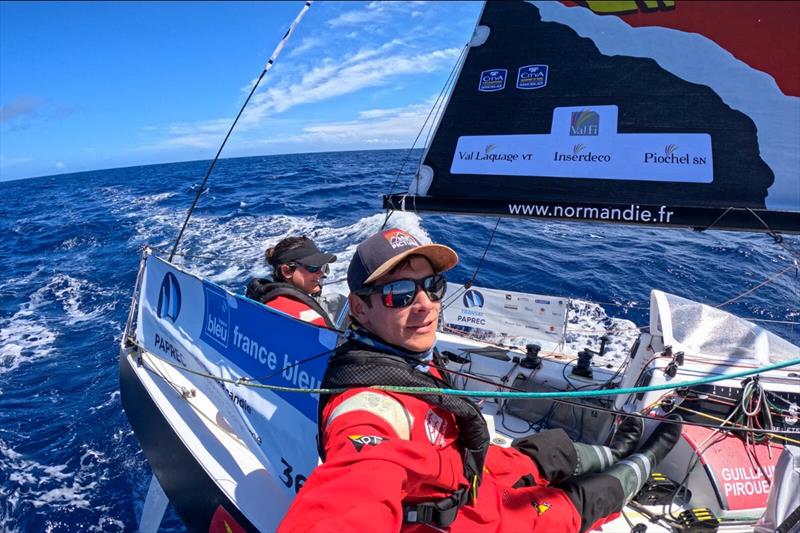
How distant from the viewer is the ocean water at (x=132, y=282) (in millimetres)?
3824

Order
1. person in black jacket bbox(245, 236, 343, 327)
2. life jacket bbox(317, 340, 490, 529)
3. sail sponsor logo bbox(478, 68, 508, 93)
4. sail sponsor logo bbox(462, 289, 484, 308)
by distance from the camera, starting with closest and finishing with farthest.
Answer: life jacket bbox(317, 340, 490, 529) < person in black jacket bbox(245, 236, 343, 327) < sail sponsor logo bbox(478, 68, 508, 93) < sail sponsor logo bbox(462, 289, 484, 308)

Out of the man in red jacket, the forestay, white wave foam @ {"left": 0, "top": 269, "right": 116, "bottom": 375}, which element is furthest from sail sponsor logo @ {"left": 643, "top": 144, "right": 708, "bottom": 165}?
white wave foam @ {"left": 0, "top": 269, "right": 116, "bottom": 375}

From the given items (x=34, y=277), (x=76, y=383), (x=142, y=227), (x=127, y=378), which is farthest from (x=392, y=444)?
(x=142, y=227)

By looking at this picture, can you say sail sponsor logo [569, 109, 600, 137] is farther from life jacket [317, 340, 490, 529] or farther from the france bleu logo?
the france bleu logo

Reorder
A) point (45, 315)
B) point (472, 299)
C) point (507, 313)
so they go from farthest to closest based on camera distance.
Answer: point (45, 315) → point (472, 299) → point (507, 313)

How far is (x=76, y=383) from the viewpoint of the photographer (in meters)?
5.35

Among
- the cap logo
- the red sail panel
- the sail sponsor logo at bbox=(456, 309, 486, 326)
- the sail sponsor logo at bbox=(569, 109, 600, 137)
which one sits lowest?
the sail sponsor logo at bbox=(456, 309, 486, 326)

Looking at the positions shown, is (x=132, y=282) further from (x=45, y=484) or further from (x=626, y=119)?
(x=626, y=119)

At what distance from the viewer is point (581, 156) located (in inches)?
105

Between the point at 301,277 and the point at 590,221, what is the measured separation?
2.01m

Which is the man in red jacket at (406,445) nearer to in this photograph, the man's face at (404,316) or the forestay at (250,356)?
the man's face at (404,316)

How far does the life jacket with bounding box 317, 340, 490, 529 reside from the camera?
1279 millimetres

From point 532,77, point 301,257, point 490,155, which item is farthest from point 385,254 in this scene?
point 532,77

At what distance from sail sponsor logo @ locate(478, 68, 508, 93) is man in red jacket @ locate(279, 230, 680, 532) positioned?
2147 mm
